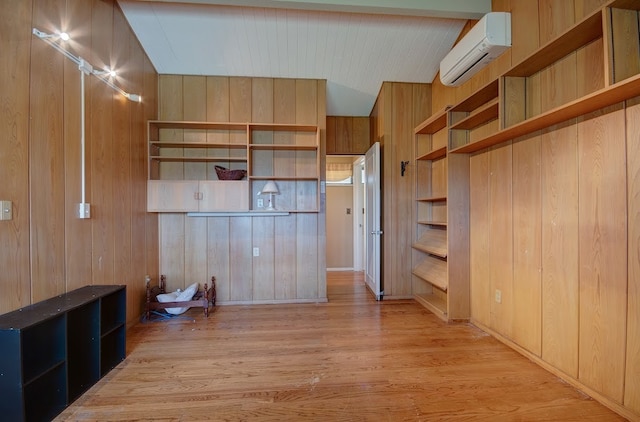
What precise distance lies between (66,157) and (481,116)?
3374 millimetres

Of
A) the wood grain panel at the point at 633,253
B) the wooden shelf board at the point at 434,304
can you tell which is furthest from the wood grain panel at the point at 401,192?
the wood grain panel at the point at 633,253

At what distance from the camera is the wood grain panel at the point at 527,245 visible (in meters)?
2.14

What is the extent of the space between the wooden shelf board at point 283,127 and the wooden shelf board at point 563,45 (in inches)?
80.4

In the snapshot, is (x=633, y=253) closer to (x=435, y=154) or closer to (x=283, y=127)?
(x=435, y=154)

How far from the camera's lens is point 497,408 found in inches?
65.7

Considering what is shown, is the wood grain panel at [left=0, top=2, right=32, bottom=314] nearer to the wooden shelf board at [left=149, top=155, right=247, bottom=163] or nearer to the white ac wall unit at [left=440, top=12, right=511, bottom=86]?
the wooden shelf board at [left=149, top=155, right=247, bottom=163]

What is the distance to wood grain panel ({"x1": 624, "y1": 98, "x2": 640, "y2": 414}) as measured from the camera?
4.94ft

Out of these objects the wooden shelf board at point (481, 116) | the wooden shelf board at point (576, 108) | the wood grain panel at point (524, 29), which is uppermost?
the wood grain panel at point (524, 29)

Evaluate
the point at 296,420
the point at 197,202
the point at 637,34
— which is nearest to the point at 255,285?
the point at 197,202

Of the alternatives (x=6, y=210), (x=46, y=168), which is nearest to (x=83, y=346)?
(x=6, y=210)

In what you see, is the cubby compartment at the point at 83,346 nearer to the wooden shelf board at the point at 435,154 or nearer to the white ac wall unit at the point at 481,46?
the wooden shelf board at the point at 435,154

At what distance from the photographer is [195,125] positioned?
335 centimetres

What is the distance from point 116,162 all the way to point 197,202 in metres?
0.84

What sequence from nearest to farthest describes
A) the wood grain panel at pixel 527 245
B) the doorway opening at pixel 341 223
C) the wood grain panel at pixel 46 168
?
1. the wood grain panel at pixel 46 168
2. the wood grain panel at pixel 527 245
3. the doorway opening at pixel 341 223
